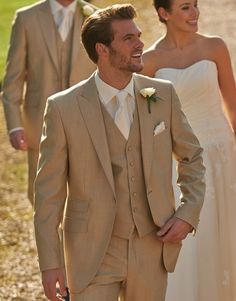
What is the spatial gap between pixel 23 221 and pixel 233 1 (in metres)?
14.2

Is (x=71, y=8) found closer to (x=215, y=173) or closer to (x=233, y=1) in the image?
(x=215, y=173)

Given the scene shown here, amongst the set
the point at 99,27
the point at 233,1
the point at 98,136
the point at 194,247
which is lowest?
the point at 233,1

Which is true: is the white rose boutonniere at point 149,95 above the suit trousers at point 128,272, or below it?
above

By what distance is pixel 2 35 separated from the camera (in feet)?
80.6

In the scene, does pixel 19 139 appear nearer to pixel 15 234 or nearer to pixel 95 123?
pixel 15 234

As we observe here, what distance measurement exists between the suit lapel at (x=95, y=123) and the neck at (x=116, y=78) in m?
0.08

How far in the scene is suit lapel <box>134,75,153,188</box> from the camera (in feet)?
21.9

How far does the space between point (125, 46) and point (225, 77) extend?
6.74 feet

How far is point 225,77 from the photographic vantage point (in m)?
8.62

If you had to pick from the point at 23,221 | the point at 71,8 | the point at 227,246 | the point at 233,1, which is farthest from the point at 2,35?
the point at 227,246

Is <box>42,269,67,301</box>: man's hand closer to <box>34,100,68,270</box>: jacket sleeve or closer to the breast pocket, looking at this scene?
<box>34,100,68,270</box>: jacket sleeve

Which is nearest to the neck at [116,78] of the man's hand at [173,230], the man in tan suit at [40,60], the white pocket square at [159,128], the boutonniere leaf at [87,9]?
the white pocket square at [159,128]

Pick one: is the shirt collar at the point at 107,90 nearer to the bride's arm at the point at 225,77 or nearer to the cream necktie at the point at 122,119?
the cream necktie at the point at 122,119

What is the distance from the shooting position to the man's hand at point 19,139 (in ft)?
31.9
